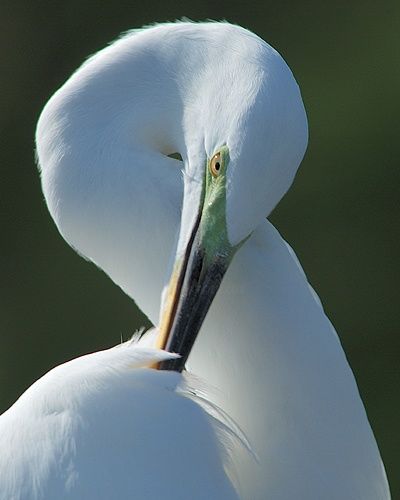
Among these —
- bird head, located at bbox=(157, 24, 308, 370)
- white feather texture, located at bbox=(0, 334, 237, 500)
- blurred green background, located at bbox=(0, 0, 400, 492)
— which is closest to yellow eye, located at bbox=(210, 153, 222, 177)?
bird head, located at bbox=(157, 24, 308, 370)

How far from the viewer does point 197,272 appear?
5.40 feet

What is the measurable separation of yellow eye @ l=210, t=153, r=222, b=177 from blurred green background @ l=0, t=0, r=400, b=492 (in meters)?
4.03

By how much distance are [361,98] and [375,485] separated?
455 cm

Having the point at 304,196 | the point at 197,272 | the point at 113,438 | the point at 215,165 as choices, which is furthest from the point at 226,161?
the point at 304,196

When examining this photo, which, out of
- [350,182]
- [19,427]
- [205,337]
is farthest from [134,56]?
[350,182]

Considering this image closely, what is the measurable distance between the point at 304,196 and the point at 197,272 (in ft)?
14.5

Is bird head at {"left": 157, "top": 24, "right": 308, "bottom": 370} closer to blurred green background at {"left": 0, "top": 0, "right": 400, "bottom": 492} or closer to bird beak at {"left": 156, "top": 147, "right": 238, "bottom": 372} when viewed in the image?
bird beak at {"left": 156, "top": 147, "right": 238, "bottom": 372}

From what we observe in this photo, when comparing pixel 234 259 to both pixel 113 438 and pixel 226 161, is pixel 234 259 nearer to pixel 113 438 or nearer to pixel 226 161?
pixel 226 161

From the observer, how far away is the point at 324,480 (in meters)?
1.74

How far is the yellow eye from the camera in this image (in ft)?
5.37

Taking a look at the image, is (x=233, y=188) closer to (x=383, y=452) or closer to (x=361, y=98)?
(x=383, y=452)

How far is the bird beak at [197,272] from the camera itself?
5.33ft

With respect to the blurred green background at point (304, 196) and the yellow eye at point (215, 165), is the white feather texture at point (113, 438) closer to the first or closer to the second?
the yellow eye at point (215, 165)

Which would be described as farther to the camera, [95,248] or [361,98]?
[361,98]
